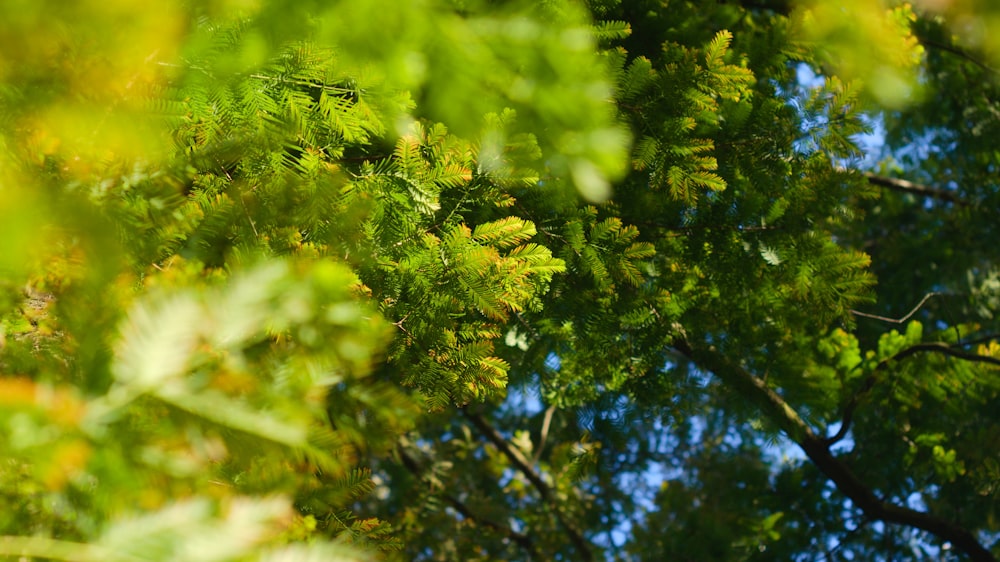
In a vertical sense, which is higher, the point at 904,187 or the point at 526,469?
the point at 904,187

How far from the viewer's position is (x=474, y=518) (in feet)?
24.8

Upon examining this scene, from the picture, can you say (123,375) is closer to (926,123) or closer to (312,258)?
(312,258)

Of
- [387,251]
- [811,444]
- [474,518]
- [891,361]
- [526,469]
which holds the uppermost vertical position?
[526,469]

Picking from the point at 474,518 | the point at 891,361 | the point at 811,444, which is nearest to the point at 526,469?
the point at 474,518

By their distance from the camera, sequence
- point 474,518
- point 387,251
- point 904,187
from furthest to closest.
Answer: point 474,518, point 904,187, point 387,251

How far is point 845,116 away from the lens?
10.4 feet

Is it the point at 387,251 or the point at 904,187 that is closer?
the point at 387,251

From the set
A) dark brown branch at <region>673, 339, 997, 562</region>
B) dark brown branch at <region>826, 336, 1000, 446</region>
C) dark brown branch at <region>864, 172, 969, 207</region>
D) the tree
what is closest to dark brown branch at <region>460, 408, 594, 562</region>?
the tree

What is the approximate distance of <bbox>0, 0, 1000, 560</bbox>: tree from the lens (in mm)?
1112

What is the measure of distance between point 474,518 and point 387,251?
5773mm

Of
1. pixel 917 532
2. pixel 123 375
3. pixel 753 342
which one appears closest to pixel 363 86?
pixel 123 375

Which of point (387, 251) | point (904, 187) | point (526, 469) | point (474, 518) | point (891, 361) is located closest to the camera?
point (387, 251)

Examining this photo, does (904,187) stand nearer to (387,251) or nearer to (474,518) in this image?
(474,518)

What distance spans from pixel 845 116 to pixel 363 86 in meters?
2.24
